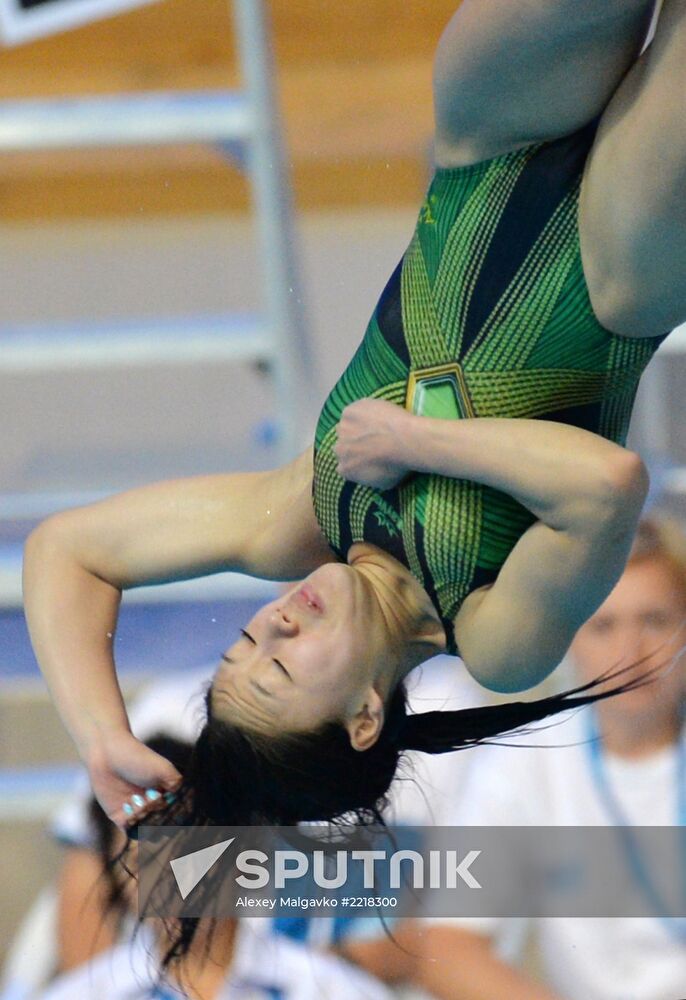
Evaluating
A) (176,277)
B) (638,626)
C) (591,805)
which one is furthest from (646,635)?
(176,277)

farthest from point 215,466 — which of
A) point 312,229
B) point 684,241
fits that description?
point 684,241

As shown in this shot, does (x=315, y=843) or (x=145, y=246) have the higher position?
(x=145, y=246)

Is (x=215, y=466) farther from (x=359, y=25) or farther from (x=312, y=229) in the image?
(x=359, y=25)

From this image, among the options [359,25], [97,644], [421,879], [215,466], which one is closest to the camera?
[97,644]

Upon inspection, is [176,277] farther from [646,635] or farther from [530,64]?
[530,64]

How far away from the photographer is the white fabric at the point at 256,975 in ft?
4.64

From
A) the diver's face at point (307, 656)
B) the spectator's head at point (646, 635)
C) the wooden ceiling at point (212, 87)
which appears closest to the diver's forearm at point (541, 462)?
the diver's face at point (307, 656)

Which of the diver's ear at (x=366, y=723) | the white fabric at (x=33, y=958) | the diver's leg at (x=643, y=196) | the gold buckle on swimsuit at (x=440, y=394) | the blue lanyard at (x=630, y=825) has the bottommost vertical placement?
the white fabric at (x=33, y=958)

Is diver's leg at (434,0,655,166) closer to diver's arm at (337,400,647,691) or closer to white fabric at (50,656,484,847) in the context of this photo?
diver's arm at (337,400,647,691)

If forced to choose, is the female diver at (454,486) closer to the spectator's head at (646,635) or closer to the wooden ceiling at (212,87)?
the spectator's head at (646,635)

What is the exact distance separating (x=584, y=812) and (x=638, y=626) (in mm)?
215

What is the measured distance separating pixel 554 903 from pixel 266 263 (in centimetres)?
76

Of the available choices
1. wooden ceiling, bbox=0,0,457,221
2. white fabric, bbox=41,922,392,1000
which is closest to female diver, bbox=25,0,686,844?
white fabric, bbox=41,922,392,1000

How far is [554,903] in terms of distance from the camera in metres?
1.48
